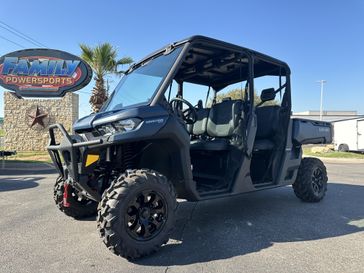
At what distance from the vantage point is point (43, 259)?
3475 mm

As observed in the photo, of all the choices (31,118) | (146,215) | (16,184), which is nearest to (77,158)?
(146,215)

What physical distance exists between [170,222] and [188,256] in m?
0.40

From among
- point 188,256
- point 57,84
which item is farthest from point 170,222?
point 57,84

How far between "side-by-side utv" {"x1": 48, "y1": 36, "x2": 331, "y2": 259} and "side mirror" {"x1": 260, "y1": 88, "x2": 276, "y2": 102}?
0.07 ft

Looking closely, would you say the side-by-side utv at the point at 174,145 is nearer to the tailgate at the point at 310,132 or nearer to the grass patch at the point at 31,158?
the tailgate at the point at 310,132

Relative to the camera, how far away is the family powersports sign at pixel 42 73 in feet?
63.6

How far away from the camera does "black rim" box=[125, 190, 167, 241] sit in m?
3.54

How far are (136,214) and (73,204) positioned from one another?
5.23 ft

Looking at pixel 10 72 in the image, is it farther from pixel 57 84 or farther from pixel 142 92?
pixel 142 92

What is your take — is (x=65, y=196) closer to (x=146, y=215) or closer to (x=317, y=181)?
(x=146, y=215)

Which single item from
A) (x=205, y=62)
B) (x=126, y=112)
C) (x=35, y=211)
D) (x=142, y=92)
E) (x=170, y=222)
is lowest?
(x=35, y=211)

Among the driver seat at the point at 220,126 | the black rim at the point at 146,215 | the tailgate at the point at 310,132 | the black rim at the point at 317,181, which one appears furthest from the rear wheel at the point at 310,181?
the black rim at the point at 146,215

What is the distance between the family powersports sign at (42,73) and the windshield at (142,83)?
1533cm

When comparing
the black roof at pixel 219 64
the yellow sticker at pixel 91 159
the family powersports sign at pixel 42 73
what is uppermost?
the family powersports sign at pixel 42 73
